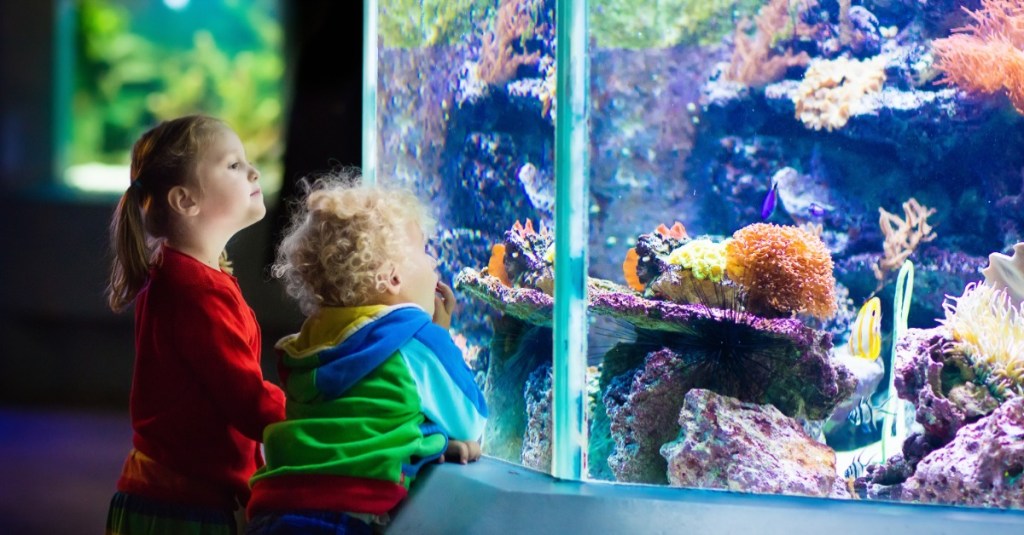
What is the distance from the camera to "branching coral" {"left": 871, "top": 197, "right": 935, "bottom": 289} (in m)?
1.97

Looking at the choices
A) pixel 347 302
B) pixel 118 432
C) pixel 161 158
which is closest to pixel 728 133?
pixel 347 302

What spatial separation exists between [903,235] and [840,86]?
35 cm

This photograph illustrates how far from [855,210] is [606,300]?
1.88 feet

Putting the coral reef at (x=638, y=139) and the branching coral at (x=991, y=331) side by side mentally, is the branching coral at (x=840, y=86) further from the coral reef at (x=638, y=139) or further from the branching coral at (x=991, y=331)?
the branching coral at (x=991, y=331)

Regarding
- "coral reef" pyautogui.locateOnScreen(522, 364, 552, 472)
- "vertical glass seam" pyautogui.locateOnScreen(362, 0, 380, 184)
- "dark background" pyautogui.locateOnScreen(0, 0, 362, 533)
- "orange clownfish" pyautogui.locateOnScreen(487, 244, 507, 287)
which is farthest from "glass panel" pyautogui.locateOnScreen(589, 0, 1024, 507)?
"dark background" pyautogui.locateOnScreen(0, 0, 362, 533)

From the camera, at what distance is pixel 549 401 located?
218 centimetres

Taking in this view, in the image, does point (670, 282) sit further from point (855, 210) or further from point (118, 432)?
point (118, 432)

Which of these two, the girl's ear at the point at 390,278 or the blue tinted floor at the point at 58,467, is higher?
the girl's ear at the point at 390,278

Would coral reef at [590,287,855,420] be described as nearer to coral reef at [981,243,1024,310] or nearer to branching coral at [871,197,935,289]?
branching coral at [871,197,935,289]

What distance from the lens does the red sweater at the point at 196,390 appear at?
2.17 m

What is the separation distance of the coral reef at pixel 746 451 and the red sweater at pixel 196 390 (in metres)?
0.94

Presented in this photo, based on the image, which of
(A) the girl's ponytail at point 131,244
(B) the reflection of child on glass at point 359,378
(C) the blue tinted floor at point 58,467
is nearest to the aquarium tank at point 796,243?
(B) the reflection of child on glass at point 359,378

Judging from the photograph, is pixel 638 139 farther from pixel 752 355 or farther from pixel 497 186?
pixel 752 355

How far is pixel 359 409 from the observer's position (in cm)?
199
